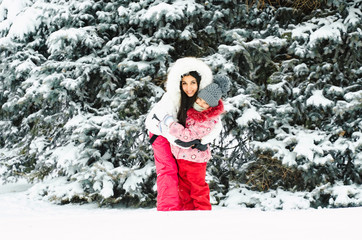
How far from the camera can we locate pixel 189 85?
7.76 ft

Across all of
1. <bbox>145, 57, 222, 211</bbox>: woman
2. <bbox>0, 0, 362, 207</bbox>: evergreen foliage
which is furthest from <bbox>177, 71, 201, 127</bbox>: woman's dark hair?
<bbox>0, 0, 362, 207</bbox>: evergreen foliage

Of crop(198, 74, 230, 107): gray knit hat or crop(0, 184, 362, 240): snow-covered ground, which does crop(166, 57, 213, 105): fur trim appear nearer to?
crop(198, 74, 230, 107): gray knit hat

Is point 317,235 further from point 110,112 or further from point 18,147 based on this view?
point 18,147

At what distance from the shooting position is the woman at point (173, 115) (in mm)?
2324

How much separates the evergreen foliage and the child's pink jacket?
184 cm

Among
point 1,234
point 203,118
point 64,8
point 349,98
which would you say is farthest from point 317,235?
point 64,8

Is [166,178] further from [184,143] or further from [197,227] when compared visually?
[197,227]

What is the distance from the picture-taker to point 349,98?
13.1 ft

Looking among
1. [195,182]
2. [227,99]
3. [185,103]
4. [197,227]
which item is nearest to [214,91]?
[185,103]

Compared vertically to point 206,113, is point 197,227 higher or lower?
lower

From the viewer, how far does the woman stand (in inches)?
91.5

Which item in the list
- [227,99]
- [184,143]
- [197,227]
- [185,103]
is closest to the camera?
[197,227]

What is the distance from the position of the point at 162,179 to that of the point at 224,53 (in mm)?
2596

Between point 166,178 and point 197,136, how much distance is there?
0.39 meters
